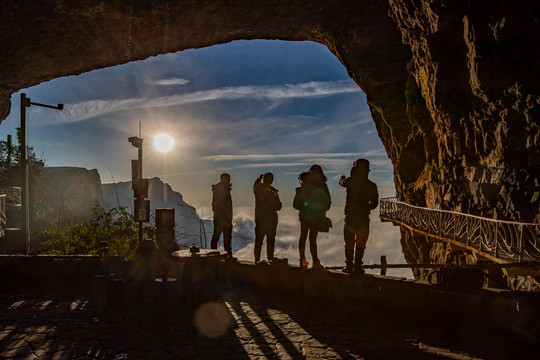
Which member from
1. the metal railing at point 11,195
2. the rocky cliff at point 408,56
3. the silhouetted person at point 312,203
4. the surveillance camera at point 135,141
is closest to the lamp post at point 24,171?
the surveillance camera at point 135,141

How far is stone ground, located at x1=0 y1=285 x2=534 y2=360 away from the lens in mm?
4363

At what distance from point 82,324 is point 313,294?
3581 millimetres

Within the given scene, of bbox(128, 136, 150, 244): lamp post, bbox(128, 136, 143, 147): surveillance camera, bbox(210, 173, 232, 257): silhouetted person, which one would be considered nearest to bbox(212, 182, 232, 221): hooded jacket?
bbox(210, 173, 232, 257): silhouetted person

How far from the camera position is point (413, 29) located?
59.5 feet

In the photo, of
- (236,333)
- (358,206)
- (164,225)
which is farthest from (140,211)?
(236,333)

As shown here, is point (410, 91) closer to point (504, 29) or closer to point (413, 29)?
point (413, 29)

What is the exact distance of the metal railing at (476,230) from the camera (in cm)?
1076

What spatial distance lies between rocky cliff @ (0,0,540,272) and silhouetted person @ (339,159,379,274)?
383 inches

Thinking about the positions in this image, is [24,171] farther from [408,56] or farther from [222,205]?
[408,56]

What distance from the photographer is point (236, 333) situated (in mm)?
5047

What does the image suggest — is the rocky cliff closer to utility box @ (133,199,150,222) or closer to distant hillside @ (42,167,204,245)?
utility box @ (133,199,150,222)

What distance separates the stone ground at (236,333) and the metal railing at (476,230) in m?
6.91

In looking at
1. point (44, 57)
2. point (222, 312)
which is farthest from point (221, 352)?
point (44, 57)

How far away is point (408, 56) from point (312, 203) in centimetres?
1864
